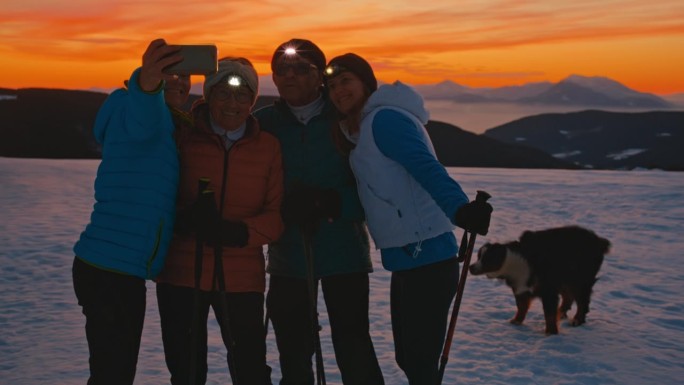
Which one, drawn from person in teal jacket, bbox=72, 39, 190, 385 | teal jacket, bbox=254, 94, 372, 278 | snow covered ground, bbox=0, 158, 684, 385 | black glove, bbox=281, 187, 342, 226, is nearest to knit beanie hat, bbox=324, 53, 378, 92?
teal jacket, bbox=254, 94, 372, 278

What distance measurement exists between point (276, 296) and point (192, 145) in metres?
0.97

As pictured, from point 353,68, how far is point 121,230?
135cm

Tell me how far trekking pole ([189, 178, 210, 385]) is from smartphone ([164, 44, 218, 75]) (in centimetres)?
48

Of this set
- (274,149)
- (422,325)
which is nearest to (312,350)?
(422,325)

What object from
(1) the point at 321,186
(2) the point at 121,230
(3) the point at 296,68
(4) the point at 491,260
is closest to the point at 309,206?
(1) the point at 321,186

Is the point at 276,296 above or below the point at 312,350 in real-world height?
above

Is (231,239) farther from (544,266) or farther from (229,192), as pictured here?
(544,266)

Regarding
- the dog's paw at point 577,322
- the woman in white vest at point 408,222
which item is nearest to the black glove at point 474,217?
the woman in white vest at point 408,222

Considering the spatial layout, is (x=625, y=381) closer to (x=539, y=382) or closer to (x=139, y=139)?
(x=539, y=382)

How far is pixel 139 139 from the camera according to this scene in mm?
2801

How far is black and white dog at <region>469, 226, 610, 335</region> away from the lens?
6.75 m

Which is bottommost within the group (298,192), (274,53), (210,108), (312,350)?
(312,350)

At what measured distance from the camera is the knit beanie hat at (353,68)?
10.8 ft

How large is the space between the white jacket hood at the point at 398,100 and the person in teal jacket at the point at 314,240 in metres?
0.43
